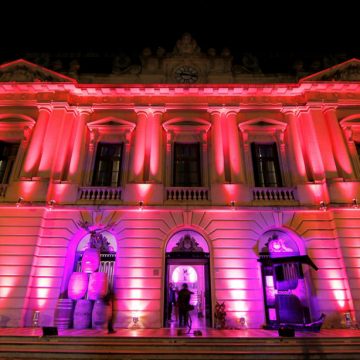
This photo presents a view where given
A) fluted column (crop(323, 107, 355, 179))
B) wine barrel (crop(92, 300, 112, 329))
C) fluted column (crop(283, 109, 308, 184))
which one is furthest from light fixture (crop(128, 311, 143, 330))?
fluted column (crop(323, 107, 355, 179))

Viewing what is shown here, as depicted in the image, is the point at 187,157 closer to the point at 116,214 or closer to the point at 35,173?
the point at 116,214

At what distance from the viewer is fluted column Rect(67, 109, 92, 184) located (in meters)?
13.3

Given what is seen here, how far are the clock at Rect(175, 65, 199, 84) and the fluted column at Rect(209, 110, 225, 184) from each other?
2.53 metres

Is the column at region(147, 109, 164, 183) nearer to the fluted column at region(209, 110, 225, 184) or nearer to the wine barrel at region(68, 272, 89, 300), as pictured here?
the fluted column at region(209, 110, 225, 184)

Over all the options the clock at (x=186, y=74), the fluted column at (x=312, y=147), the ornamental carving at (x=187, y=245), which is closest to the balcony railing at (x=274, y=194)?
the fluted column at (x=312, y=147)

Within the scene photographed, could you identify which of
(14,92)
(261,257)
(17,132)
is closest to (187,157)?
(261,257)

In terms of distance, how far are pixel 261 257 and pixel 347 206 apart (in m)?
4.54

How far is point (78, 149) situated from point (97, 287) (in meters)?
7.17

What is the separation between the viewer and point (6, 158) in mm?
14078

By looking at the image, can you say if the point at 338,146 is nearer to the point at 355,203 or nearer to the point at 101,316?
the point at 355,203

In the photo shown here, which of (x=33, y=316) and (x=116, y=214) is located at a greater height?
(x=116, y=214)

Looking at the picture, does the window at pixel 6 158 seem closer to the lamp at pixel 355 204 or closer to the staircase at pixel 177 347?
the staircase at pixel 177 347

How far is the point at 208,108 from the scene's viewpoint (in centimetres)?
1482

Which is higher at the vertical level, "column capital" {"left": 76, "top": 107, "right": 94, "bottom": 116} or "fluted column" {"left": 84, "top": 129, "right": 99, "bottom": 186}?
"column capital" {"left": 76, "top": 107, "right": 94, "bottom": 116}
